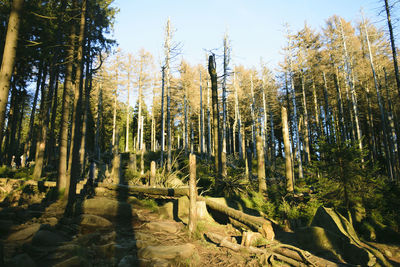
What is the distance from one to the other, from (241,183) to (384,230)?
5606 mm

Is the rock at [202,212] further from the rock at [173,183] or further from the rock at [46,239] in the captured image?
the rock at [46,239]

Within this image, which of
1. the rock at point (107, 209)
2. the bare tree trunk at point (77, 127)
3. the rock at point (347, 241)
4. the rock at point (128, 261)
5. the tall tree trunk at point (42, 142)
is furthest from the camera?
the tall tree trunk at point (42, 142)

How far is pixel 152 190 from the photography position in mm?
9273

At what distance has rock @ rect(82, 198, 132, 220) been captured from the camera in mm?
7012

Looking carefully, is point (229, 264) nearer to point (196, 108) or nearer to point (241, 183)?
point (241, 183)

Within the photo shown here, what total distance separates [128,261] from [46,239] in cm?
181

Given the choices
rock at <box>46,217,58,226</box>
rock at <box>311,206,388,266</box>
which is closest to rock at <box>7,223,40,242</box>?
rock at <box>46,217,58,226</box>

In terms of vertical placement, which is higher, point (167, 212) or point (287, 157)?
point (287, 157)

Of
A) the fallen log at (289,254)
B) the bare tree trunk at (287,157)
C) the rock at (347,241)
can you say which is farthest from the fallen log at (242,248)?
the bare tree trunk at (287,157)

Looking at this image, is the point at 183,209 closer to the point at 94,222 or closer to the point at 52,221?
the point at 94,222

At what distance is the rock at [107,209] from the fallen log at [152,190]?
2.01m

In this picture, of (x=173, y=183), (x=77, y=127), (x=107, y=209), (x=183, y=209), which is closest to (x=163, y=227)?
(x=183, y=209)

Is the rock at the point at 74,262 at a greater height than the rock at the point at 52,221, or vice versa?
the rock at the point at 52,221

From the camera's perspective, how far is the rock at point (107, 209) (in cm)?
701
